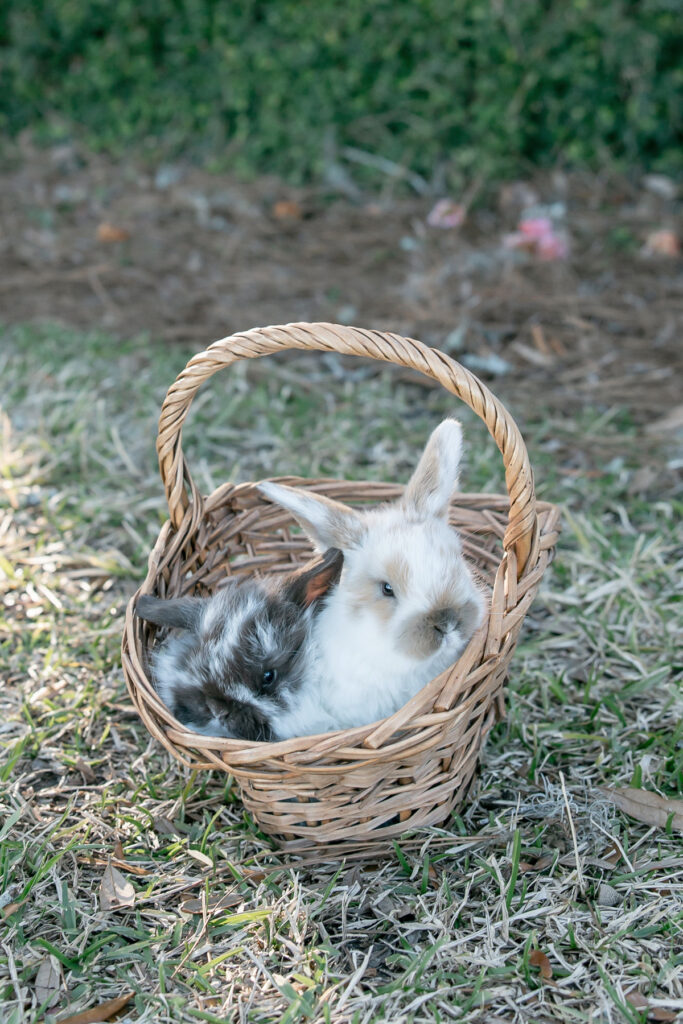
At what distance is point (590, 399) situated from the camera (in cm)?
486

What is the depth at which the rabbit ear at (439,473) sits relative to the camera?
2.73m

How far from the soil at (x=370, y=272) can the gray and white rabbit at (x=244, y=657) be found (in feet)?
7.75

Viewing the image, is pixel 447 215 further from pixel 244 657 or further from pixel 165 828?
pixel 165 828

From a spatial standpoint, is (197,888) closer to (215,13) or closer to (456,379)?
(456,379)

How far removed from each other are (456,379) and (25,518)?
2.38 m

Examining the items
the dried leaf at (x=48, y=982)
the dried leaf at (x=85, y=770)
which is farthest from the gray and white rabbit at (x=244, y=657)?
the dried leaf at (x=48, y=982)

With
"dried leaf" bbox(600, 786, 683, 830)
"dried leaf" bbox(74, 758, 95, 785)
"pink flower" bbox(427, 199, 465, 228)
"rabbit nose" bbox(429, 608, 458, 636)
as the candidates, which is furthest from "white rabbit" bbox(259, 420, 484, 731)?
"pink flower" bbox(427, 199, 465, 228)

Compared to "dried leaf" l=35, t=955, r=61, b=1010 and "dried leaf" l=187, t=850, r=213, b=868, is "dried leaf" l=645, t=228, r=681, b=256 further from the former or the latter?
"dried leaf" l=35, t=955, r=61, b=1010

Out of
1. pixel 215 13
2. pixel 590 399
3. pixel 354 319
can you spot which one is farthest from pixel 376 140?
pixel 590 399

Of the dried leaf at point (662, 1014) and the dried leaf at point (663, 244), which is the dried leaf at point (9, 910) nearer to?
the dried leaf at point (662, 1014)

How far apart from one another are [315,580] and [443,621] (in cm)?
44

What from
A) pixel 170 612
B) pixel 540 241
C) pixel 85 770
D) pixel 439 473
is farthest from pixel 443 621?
pixel 540 241

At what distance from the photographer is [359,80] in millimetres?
6828

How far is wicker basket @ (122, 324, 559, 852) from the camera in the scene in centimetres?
221
